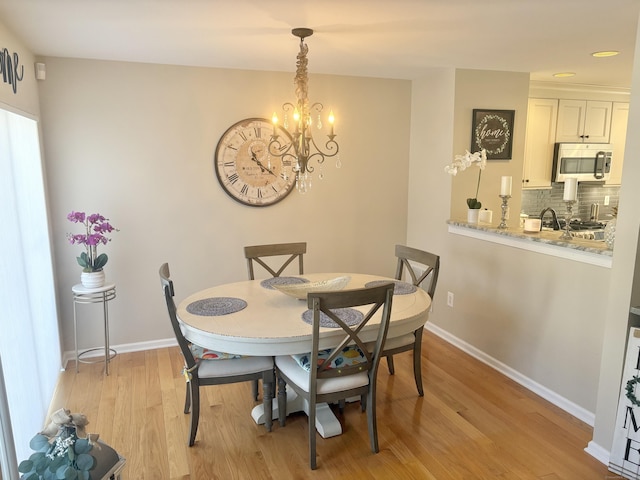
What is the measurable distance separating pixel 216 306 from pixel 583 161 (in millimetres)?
4206

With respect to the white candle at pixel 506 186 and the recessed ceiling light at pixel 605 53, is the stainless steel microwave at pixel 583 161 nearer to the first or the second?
the recessed ceiling light at pixel 605 53

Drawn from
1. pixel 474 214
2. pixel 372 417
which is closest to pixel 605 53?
pixel 474 214

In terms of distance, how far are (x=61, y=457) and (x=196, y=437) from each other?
1.23 m

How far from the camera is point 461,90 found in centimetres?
376

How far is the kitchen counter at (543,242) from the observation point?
104 inches

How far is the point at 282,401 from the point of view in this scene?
8.82 feet

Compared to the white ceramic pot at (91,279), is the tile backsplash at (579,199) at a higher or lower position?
higher

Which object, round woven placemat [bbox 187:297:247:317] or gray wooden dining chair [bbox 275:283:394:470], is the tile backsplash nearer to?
gray wooden dining chair [bbox 275:283:394:470]

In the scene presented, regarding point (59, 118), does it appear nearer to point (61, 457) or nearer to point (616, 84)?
point (61, 457)

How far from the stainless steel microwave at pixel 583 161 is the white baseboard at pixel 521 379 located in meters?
2.09

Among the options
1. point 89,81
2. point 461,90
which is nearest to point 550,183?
point 461,90

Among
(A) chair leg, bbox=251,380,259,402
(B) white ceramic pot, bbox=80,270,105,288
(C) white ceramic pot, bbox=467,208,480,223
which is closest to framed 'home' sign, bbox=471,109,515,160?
(C) white ceramic pot, bbox=467,208,480,223

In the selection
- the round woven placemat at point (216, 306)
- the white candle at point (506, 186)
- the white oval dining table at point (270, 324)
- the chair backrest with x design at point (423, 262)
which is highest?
the white candle at point (506, 186)

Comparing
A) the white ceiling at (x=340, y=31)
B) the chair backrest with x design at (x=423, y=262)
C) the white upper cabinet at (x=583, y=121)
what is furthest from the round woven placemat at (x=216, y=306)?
the white upper cabinet at (x=583, y=121)
